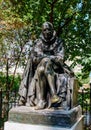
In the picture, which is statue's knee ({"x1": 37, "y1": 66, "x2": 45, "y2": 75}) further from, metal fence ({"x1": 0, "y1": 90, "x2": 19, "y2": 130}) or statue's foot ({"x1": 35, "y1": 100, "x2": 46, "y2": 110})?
metal fence ({"x1": 0, "y1": 90, "x2": 19, "y2": 130})

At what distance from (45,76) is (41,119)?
→ 0.85 meters

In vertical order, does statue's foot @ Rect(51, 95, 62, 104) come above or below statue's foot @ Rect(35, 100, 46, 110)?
above

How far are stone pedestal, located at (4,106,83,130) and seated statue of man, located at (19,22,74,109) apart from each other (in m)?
0.22

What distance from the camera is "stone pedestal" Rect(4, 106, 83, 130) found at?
5.07 meters

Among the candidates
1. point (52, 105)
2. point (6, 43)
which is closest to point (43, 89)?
point (52, 105)

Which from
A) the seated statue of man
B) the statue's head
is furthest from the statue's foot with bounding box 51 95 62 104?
the statue's head

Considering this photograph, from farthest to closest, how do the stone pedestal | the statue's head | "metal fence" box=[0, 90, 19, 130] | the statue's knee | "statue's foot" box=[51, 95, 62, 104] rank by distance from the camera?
"metal fence" box=[0, 90, 19, 130] < the statue's head < the statue's knee < "statue's foot" box=[51, 95, 62, 104] < the stone pedestal

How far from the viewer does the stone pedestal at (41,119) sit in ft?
16.6

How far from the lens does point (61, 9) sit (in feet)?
30.8

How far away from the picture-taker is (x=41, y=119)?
17.1ft

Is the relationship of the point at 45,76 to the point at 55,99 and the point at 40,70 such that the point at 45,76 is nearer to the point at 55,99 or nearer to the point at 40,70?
the point at 40,70

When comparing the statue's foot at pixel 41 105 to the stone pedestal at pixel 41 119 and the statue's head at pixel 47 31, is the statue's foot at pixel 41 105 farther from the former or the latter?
the statue's head at pixel 47 31

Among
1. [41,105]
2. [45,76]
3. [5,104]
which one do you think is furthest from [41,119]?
[5,104]

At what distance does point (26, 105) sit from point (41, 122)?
61 cm
